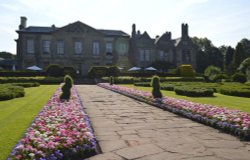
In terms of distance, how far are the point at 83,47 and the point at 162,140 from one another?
45088mm

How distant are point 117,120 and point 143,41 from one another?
46300 mm

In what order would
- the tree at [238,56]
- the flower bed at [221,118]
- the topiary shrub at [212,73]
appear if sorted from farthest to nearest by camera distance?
1. the tree at [238,56]
2. the topiary shrub at [212,73]
3. the flower bed at [221,118]

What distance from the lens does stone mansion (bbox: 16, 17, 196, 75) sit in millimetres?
47656

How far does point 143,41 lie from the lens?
177 ft

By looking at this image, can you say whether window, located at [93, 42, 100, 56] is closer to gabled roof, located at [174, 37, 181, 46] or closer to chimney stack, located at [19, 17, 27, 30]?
chimney stack, located at [19, 17, 27, 30]

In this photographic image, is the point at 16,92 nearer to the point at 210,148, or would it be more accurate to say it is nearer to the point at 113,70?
the point at 210,148

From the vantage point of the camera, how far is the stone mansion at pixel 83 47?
4766 centimetres

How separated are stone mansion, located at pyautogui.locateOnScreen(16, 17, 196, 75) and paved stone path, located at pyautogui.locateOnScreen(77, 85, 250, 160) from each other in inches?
1634

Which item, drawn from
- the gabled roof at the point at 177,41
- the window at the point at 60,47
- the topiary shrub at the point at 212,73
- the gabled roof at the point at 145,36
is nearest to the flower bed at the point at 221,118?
the topiary shrub at the point at 212,73

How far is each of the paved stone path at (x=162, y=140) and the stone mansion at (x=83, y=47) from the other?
136ft

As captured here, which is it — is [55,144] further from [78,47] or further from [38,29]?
[38,29]

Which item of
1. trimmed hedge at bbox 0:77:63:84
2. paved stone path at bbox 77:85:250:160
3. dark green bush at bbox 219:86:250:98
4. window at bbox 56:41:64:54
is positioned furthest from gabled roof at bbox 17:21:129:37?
paved stone path at bbox 77:85:250:160

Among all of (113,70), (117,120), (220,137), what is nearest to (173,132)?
(220,137)

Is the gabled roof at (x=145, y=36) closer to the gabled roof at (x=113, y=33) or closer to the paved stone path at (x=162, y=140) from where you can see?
the gabled roof at (x=113, y=33)
